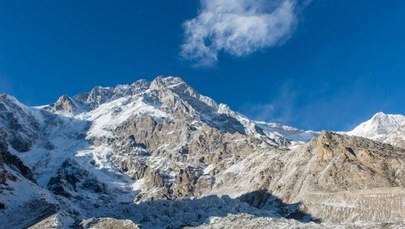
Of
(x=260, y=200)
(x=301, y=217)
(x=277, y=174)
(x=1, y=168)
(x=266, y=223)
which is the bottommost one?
(x=266, y=223)

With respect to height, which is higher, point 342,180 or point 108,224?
point 342,180

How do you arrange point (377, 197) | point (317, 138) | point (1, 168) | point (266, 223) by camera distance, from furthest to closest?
point (317, 138) → point (377, 197) → point (1, 168) → point (266, 223)

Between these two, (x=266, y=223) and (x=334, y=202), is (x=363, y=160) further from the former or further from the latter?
(x=266, y=223)

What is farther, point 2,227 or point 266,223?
point 2,227

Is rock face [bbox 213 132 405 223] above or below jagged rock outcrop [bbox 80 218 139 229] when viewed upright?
above

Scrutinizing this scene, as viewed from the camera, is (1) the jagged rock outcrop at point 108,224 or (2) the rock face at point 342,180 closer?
(1) the jagged rock outcrop at point 108,224

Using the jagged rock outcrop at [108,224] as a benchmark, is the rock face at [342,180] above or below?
above

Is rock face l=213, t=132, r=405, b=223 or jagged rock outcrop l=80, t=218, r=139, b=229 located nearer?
jagged rock outcrop l=80, t=218, r=139, b=229

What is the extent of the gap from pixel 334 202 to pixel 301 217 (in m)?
7.95

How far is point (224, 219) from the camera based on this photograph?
81188mm

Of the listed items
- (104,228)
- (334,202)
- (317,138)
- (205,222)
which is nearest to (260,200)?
(317,138)

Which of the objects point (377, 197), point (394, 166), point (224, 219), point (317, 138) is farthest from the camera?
point (317, 138)

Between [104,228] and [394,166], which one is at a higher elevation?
[394,166]

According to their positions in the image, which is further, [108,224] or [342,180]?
[342,180]
